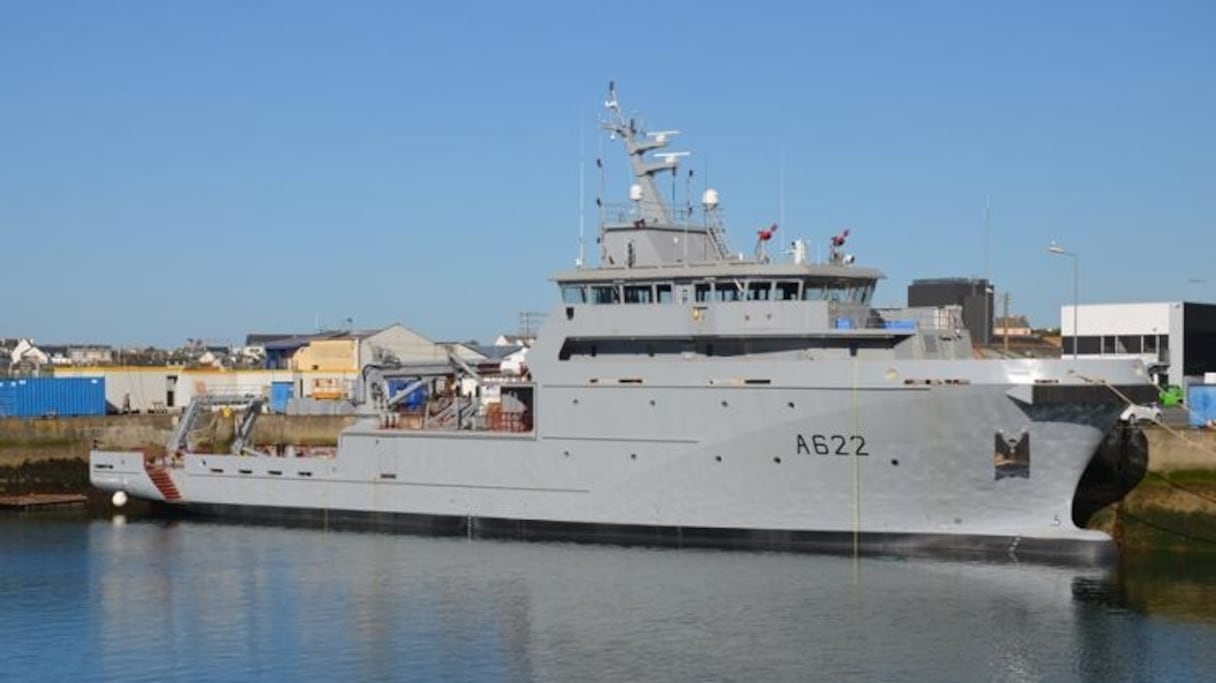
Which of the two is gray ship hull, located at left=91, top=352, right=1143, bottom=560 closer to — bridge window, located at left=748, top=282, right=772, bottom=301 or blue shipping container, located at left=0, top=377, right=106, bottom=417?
bridge window, located at left=748, top=282, right=772, bottom=301

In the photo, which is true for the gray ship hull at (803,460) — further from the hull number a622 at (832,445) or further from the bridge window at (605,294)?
the bridge window at (605,294)

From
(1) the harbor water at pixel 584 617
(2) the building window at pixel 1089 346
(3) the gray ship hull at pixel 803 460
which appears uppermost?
(2) the building window at pixel 1089 346

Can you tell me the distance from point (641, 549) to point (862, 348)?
6.13m

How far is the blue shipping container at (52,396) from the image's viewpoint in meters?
48.5

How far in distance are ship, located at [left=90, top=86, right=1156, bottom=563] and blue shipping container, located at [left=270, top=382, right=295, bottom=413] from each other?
53.6 ft

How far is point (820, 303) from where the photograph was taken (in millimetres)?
30172

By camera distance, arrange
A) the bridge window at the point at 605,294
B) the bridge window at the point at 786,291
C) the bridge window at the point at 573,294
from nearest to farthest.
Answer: the bridge window at the point at 786,291
the bridge window at the point at 605,294
the bridge window at the point at 573,294

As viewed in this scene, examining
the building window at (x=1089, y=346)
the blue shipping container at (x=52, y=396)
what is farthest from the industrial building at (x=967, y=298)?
the blue shipping container at (x=52, y=396)

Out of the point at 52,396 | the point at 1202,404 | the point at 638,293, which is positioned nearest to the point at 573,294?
the point at 638,293

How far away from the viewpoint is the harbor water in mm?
21375

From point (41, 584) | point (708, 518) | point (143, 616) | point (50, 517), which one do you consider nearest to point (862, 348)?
point (708, 518)

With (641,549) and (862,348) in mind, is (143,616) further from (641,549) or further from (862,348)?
(862,348)

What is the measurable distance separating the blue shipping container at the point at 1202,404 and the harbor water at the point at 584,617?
7.98 m

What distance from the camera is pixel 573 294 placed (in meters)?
32.8
